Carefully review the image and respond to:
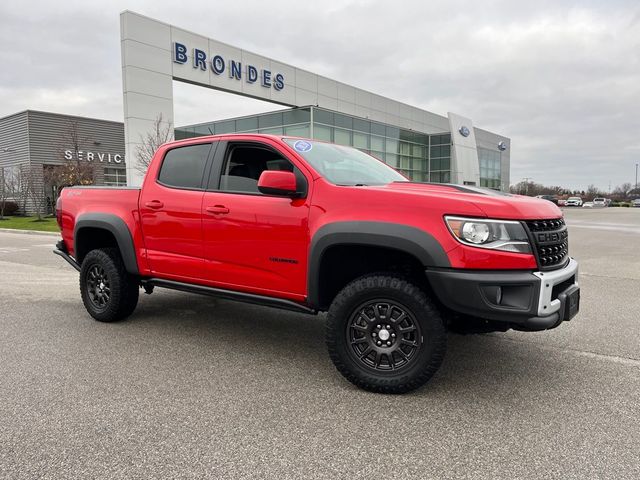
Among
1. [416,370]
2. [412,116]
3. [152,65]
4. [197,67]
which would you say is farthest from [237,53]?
[416,370]

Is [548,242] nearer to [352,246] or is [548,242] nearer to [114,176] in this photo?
[352,246]

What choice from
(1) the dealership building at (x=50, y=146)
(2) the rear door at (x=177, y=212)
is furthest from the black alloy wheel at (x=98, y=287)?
(1) the dealership building at (x=50, y=146)

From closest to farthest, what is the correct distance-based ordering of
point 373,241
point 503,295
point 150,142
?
point 503,295 → point 373,241 → point 150,142

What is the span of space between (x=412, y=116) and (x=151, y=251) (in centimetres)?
3711

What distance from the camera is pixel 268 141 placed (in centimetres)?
416

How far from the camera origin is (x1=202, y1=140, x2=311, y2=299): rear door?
371 cm

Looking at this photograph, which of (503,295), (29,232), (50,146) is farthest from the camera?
(50,146)

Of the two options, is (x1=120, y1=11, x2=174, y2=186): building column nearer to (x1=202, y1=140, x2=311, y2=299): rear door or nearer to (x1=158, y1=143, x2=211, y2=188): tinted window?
(x1=158, y1=143, x2=211, y2=188): tinted window

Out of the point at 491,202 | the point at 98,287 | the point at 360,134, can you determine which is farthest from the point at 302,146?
the point at 360,134

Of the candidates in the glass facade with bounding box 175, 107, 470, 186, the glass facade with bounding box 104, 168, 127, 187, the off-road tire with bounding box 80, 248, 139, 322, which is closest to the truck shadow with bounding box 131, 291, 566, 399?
the off-road tire with bounding box 80, 248, 139, 322

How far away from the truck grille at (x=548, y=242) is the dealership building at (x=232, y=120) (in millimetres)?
9043

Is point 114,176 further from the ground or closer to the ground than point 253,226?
further from the ground

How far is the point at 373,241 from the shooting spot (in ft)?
10.9

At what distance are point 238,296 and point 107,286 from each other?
1.90 meters
